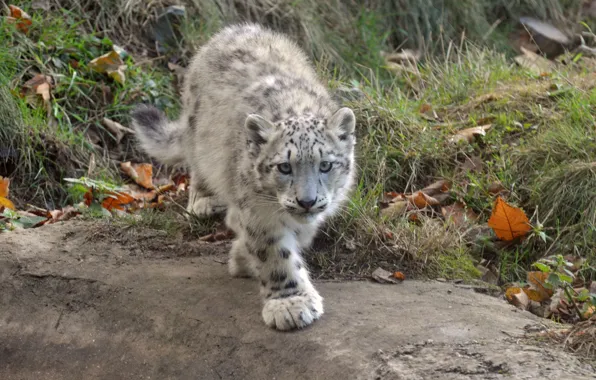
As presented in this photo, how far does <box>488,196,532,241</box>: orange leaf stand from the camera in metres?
6.39

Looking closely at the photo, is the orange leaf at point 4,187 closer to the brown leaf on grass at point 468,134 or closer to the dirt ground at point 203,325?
the dirt ground at point 203,325

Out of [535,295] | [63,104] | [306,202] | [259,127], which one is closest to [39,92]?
[63,104]

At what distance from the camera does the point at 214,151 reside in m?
6.18

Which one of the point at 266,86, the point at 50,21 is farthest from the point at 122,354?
the point at 50,21

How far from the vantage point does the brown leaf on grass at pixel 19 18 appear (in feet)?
28.4

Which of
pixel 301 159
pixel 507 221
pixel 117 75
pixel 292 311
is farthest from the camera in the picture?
pixel 117 75

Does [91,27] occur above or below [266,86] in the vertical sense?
below

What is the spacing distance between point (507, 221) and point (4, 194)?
3.97 meters

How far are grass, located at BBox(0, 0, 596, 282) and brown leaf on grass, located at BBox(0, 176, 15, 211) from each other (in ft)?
1.00

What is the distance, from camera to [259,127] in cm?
521

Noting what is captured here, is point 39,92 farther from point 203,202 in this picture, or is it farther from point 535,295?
point 535,295

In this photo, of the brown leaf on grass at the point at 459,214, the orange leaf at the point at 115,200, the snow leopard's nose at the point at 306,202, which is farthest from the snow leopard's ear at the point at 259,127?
the orange leaf at the point at 115,200

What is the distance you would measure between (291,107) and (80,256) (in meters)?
1.78

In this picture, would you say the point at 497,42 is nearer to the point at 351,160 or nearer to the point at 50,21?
the point at 50,21
